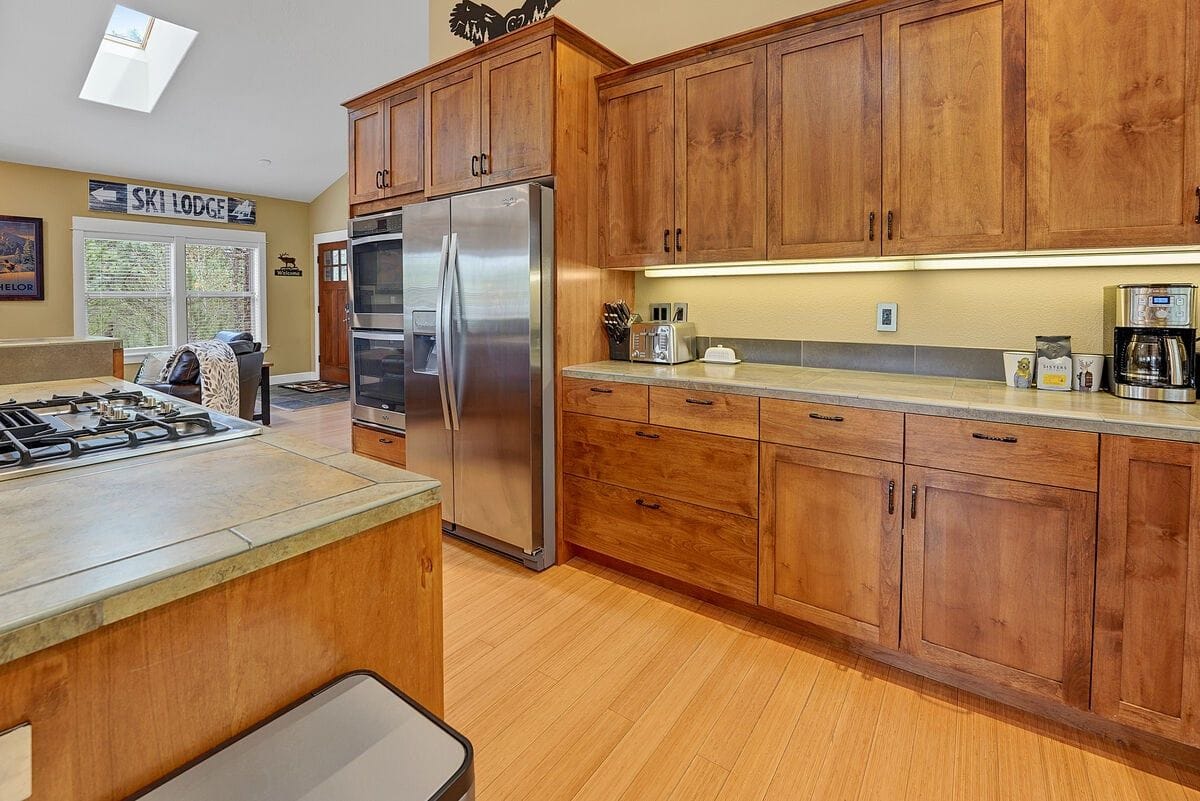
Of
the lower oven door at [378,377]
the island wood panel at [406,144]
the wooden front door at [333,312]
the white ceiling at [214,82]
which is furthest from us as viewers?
the wooden front door at [333,312]

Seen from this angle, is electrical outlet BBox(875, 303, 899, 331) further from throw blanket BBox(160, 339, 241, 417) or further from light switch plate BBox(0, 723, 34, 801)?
throw blanket BBox(160, 339, 241, 417)

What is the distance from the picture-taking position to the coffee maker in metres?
1.78

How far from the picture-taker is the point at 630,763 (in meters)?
1.63

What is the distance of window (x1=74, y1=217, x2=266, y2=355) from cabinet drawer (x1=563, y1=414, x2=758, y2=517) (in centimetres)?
686

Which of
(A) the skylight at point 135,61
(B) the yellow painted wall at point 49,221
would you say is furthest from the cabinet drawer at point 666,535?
(B) the yellow painted wall at point 49,221

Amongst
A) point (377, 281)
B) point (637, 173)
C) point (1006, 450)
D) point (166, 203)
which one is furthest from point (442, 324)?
point (166, 203)

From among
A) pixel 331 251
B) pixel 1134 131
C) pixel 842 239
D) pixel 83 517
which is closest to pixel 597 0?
pixel 842 239

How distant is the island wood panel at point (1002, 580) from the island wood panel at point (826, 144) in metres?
0.94

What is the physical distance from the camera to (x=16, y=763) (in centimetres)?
58

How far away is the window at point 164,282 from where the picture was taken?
7086mm

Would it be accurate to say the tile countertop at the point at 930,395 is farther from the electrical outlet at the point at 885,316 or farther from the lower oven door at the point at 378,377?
the lower oven door at the point at 378,377

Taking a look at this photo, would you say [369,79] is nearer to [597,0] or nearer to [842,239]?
[597,0]

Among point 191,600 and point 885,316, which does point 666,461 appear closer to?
point 885,316

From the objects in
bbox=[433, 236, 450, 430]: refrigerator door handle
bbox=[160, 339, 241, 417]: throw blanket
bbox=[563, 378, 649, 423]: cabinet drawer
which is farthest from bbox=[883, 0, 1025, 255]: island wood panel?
bbox=[160, 339, 241, 417]: throw blanket
